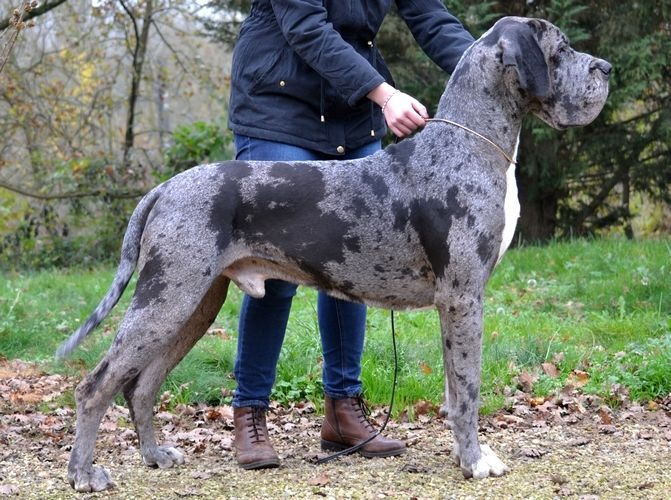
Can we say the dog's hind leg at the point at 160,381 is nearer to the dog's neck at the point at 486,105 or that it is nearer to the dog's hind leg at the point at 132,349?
the dog's hind leg at the point at 132,349

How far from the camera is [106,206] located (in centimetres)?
1447

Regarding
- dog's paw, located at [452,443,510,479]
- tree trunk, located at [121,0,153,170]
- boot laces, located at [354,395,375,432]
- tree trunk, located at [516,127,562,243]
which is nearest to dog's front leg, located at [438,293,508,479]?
dog's paw, located at [452,443,510,479]

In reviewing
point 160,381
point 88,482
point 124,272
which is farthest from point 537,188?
point 88,482

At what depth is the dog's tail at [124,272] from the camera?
12.8 feet

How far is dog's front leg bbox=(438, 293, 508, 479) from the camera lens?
391 centimetres

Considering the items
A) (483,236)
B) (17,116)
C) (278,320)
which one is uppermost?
(17,116)

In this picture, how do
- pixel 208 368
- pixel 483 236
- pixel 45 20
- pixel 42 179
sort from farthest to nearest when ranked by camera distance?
pixel 45 20 → pixel 42 179 → pixel 208 368 → pixel 483 236

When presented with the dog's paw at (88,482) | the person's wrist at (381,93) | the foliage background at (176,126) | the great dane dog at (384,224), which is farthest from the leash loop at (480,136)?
the foliage background at (176,126)

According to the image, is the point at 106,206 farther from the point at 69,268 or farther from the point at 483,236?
the point at 483,236

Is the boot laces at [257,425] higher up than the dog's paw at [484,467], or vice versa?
the boot laces at [257,425]

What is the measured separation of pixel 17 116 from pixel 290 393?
1165 cm

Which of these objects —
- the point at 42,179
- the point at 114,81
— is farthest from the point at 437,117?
the point at 114,81

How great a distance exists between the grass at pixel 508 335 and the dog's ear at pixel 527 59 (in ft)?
7.25

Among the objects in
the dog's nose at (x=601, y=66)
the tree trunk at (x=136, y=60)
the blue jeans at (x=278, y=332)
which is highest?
the tree trunk at (x=136, y=60)
